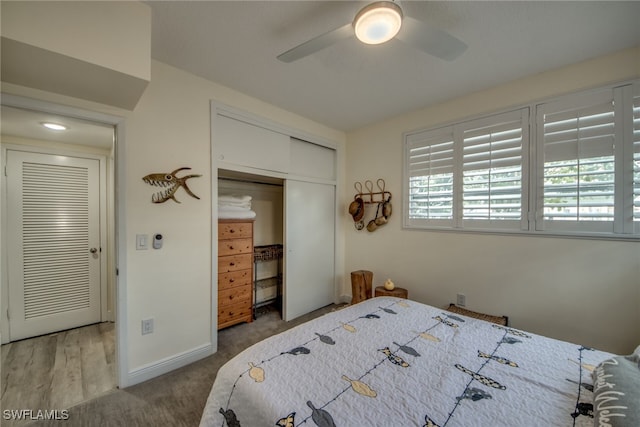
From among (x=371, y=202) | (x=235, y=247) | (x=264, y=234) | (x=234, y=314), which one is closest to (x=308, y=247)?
(x=264, y=234)

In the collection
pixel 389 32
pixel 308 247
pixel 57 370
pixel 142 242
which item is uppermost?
pixel 389 32

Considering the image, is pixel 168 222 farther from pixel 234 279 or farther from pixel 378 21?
pixel 378 21

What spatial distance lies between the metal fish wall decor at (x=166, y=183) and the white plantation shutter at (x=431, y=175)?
7.87ft

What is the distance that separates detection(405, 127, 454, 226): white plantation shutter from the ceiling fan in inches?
53.6

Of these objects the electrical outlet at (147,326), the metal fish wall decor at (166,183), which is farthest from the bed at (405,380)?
the metal fish wall decor at (166,183)

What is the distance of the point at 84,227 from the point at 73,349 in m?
1.31

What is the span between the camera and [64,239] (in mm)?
2756

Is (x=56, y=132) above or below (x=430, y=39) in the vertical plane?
below

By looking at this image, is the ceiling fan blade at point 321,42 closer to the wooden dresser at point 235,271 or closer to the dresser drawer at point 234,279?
the wooden dresser at point 235,271

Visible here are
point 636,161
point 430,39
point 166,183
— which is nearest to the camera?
point 430,39

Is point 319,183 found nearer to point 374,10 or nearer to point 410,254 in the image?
point 410,254

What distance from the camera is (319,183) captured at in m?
3.34

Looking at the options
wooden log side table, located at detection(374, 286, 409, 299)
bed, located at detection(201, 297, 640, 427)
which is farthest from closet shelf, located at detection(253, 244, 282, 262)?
bed, located at detection(201, 297, 640, 427)

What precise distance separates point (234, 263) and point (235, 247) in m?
0.18
